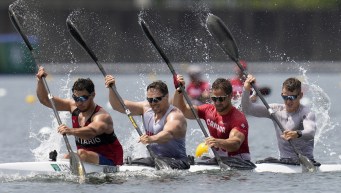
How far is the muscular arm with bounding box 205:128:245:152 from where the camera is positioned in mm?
15328

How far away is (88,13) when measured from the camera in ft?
184

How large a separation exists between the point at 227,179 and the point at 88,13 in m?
41.8

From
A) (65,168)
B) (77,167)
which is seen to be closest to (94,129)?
(77,167)

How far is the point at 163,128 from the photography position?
1550 cm

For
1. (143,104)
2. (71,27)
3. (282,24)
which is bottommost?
(143,104)

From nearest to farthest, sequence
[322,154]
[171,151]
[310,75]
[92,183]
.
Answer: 1. [92,183]
2. [171,151]
3. [322,154]
4. [310,75]

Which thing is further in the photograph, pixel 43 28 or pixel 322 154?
pixel 43 28

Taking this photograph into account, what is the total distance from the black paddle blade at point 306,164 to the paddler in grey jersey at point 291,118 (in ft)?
0.46

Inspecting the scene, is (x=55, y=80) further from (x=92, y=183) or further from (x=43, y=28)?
(x=92, y=183)

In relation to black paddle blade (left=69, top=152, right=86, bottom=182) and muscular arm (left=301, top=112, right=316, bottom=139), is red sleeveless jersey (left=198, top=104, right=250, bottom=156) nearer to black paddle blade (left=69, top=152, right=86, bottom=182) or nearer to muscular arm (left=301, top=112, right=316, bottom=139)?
muscular arm (left=301, top=112, right=316, bottom=139)

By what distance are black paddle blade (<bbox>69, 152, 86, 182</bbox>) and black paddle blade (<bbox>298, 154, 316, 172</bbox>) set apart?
3.19 meters

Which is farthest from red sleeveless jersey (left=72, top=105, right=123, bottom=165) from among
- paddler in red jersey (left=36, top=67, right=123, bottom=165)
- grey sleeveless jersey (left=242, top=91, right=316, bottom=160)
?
grey sleeveless jersey (left=242, top=91, right=316, bottom=160)

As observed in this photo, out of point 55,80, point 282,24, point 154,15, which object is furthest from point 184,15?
point 55,80

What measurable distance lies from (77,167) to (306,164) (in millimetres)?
3342
